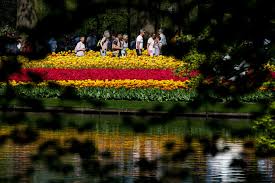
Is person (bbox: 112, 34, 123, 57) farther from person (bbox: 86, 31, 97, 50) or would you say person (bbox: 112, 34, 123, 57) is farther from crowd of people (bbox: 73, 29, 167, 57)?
person (bbox: 86, 31, 97, 50)

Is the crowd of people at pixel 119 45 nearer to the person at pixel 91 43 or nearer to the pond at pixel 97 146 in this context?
the person at pixel 91 43

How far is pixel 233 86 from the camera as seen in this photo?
3.81m

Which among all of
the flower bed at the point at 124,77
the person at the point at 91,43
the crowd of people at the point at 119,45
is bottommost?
the flower bed at the point at 124,77

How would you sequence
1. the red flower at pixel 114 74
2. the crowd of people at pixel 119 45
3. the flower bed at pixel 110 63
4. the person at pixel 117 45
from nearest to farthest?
the red flower at pixel 114 74, the flower bed at pixel 110 63, the crowd of people at pixel 119 45, the person at pixel 117 45

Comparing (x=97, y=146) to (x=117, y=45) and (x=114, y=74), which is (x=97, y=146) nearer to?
(x=114, y=74)

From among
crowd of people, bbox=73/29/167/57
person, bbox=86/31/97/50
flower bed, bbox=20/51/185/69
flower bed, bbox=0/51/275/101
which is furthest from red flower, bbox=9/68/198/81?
person, bbox=86/31/97/50

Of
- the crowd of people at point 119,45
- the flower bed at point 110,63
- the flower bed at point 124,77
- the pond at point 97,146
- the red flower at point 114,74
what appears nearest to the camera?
the pond at point 97,146

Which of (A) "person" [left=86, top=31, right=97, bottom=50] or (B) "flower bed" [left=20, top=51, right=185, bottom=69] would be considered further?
Answer: (A) "person" [left=86, top=31, right=97, bottom=50]

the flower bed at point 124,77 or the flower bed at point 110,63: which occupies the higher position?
the flower bed at point 110,63

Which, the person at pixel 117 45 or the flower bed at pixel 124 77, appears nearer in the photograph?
the flower bed at pixel 124 77

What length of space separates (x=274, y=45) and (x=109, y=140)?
50.1 feet

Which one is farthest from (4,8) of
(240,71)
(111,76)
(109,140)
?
(240,71)

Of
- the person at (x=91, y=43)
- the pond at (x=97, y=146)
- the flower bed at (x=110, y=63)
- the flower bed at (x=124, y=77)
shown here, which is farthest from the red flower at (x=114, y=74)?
the pond at (x=97, y=146)

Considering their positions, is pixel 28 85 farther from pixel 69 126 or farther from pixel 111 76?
pixel 111 76
